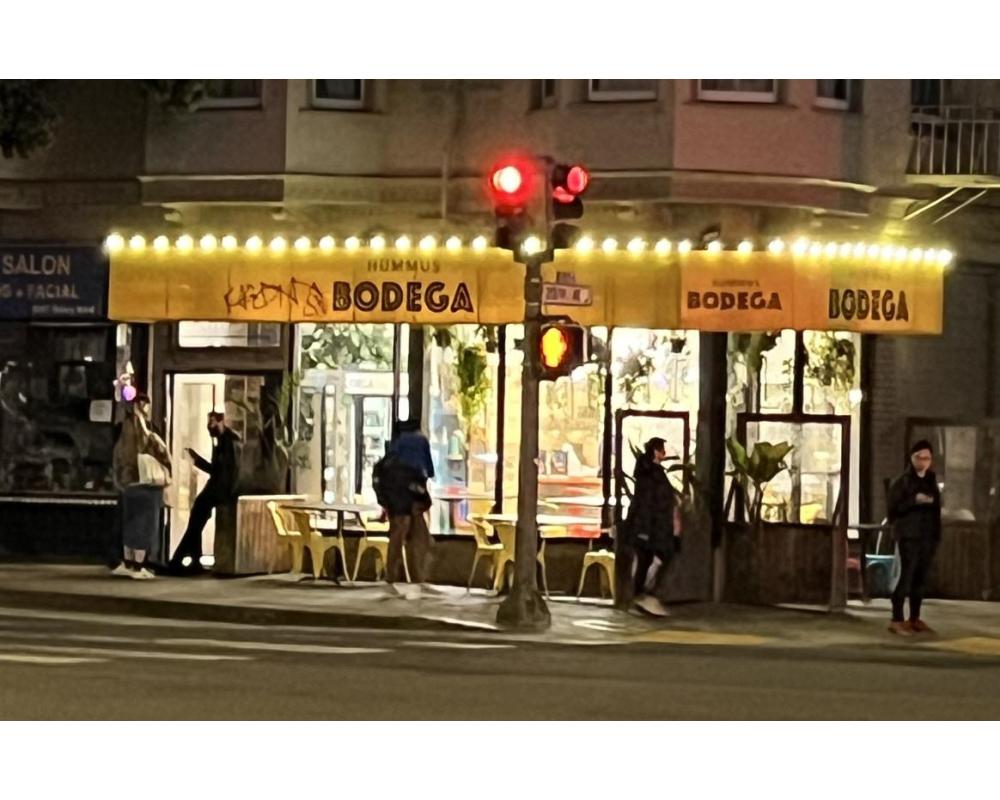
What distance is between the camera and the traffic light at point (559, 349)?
18453 mm

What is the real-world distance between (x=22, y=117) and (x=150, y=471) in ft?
13.0

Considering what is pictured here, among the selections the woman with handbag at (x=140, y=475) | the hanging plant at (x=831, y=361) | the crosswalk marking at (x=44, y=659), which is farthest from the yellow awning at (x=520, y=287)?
the crosswalk marking at (x=44, y=659)

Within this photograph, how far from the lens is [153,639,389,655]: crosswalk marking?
55.5 ft

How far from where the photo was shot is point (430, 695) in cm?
1405

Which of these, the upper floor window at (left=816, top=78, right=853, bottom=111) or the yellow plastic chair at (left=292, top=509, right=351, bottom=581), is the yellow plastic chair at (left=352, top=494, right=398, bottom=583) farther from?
the upper floor window at (left=816, top=78, right=853, bottom=111)

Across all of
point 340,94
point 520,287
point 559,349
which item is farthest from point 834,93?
point 559,349

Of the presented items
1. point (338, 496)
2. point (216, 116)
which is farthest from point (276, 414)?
point (216, 116)

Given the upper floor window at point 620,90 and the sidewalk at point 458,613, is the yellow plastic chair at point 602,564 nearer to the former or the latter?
the sidewalk at point 458,613

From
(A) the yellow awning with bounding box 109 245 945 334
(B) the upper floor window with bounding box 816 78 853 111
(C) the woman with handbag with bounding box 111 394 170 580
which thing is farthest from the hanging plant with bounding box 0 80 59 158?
(B) the upper floor window with bounding box 816 78 853 111

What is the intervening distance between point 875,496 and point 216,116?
27.8ft

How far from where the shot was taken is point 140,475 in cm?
2225

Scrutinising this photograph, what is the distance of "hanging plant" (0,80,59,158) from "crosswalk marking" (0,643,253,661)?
290 inches

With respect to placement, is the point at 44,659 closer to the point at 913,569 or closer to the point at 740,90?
the point at 913,569

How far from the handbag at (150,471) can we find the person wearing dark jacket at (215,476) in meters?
0.39
